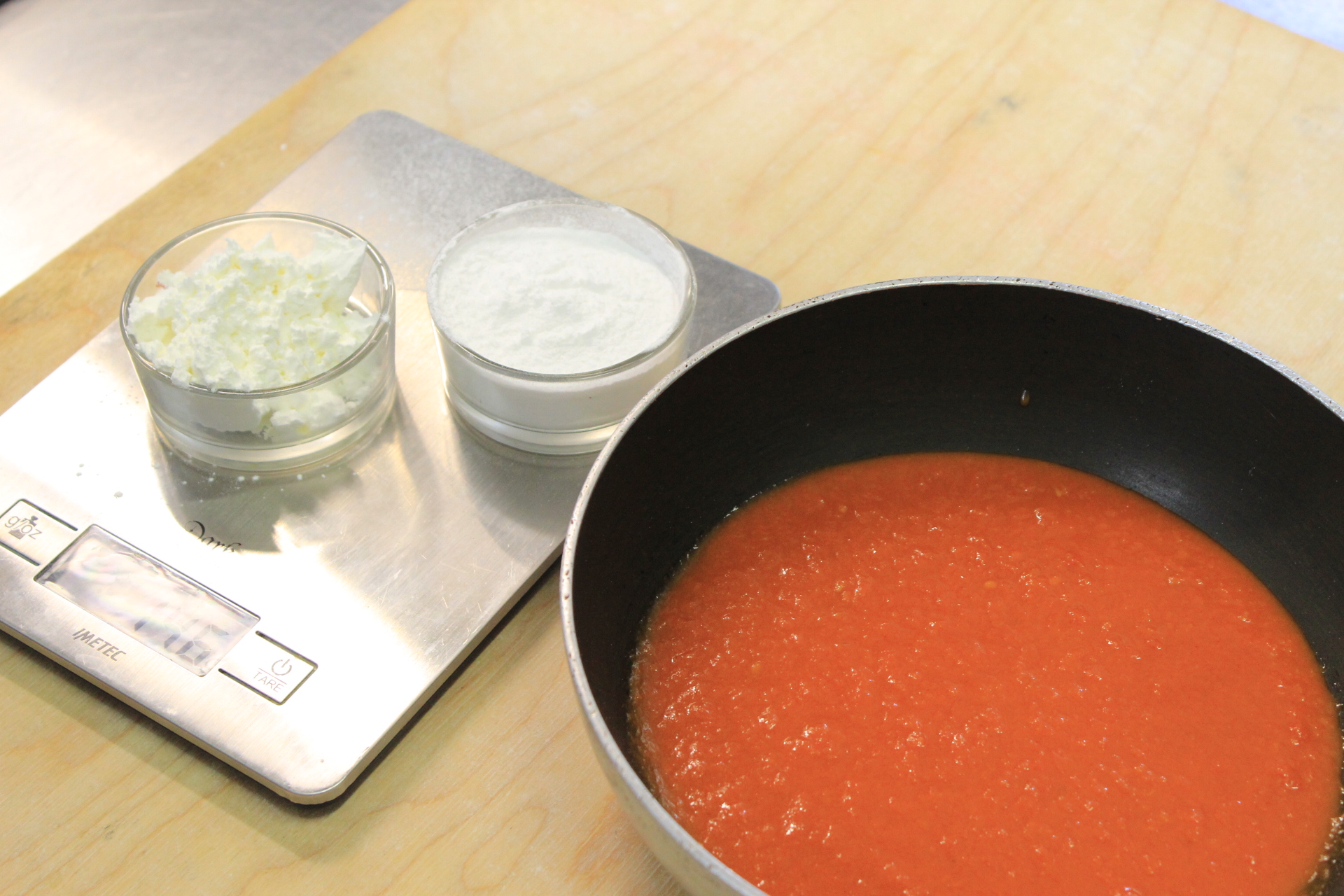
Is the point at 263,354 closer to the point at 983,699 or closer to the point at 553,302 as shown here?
the point at 553,302

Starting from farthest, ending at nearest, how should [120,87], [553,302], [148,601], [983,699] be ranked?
[120,87]
[553,302]
[148,601]
[983,699]

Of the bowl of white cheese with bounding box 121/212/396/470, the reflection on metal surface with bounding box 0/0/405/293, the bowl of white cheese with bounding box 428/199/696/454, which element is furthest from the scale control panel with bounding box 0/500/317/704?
the reflection on metal surface with bounding box 0/0/405/293

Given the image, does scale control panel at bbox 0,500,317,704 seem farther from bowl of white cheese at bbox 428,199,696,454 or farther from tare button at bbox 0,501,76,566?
bowl of white cheese at bbox 428,199,696,454

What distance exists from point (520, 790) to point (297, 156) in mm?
751

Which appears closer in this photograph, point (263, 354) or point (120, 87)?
point (263, 354)

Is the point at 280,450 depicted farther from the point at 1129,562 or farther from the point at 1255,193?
the point at 1255,193

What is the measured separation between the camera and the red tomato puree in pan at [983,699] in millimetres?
706

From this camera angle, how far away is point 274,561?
0.90 meters

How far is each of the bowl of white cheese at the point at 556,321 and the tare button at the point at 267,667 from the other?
0.82 ft

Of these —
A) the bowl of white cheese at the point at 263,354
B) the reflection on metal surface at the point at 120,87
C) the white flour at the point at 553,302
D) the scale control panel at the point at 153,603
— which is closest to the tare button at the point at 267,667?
the scale control panel at the point at 153,603

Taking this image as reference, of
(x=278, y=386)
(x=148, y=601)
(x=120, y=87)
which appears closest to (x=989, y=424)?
(x=278, y=386)

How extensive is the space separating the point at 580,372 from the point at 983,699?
39 centimetres

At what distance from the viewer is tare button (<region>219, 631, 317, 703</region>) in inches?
32.5

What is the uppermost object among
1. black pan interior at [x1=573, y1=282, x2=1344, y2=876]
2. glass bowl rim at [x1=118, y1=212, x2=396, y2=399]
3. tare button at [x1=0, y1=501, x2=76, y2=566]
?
black pan interior at [x1=573, y1=282, x2=1344, y2=876]
